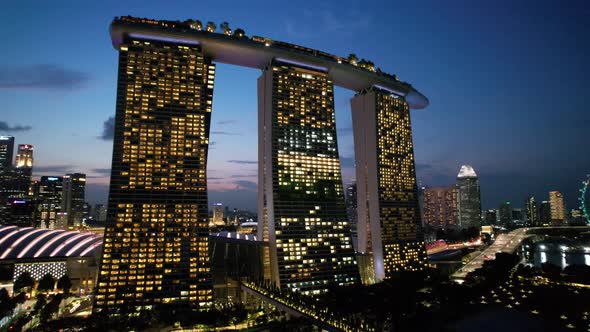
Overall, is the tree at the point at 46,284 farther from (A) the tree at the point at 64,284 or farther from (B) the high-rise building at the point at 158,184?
(B) the high-rise building at the point at 158,184

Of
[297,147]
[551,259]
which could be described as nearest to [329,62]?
[297,147]

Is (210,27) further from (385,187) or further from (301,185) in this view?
(385,187)

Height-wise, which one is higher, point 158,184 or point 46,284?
point 158,184

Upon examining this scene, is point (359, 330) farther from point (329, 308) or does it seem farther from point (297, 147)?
point (297, 147)

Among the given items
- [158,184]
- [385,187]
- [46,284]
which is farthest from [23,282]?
[385,187]

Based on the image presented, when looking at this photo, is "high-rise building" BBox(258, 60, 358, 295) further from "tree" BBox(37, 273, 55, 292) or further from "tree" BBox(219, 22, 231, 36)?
"tree" BBox(37, 273, 55, 292)
